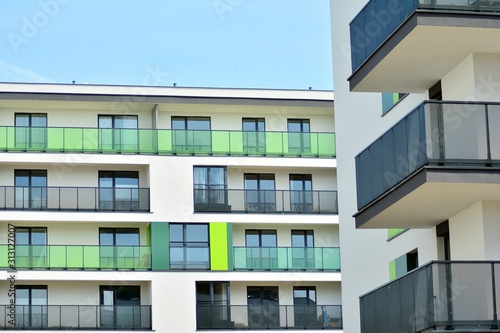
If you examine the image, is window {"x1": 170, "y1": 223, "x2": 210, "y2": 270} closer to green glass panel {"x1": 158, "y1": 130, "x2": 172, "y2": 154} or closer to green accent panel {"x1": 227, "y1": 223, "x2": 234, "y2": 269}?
green accent panel {"x1": 227, "y1": 223, "x2": 234, "y2": 269}

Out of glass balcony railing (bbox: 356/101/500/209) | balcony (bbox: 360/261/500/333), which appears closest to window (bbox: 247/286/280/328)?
glass balcony railing (bbox: 356/101/500/209)

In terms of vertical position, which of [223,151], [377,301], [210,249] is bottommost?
[377,301]

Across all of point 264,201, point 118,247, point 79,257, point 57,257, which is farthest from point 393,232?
point 264,201

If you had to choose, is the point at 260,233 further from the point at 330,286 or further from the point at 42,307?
the point at 42,307

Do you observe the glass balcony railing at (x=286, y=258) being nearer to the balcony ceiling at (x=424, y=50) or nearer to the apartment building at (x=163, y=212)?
the apartment building at (x=163, y=212)

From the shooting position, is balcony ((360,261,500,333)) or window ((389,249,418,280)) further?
window ((389,249,418,280))

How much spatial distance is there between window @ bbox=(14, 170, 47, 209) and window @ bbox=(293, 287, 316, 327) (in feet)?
39.3

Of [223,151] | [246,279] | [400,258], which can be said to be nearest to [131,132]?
[223,151]

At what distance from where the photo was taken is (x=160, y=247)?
63.9 metres

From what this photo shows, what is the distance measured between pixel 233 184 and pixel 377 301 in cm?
3551

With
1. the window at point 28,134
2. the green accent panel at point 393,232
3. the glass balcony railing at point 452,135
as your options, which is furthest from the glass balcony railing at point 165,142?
the glass balcony railing at point 452,135

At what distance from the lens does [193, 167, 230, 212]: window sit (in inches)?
2559

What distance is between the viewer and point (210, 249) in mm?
64375

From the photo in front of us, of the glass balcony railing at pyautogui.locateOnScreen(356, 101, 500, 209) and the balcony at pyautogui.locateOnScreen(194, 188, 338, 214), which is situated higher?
the balcony at pyautogui.locateOnScreen(194, 188, 338, 214)
